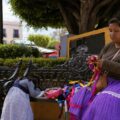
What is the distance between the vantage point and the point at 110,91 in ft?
11.0

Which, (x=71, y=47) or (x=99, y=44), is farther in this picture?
(x=71, y=47)

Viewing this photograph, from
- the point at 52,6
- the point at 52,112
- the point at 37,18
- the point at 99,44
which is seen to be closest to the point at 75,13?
the point at 52,6

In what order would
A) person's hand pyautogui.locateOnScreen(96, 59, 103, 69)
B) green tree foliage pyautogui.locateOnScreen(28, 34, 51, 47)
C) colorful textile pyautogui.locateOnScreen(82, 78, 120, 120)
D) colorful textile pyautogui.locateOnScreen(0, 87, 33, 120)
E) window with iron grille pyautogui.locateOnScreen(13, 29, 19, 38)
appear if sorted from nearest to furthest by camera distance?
colorful textile pyautogui.locateOnScreen(82, 78, 120, 120) → person's hand pyautogui.locateOnScreen(96, 59, 103, 69) → colorful textile pyautogui.locateOnScreen(0, 87, 33, 120) → green tree foliage pyautogui.locateOnScreen(28, 34, 51, 47) → window with iron grille pyautogui.locateOnScreen(13, 29, 19, 38)

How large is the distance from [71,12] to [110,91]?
450 inches

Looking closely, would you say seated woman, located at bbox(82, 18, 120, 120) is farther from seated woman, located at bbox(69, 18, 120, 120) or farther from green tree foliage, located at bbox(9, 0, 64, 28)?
green tree foliage, located at bbox(9, 0, 64, 28)

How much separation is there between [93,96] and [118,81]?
328mm

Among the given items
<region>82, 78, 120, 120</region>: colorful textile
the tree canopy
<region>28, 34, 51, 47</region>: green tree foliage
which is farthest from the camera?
<region>28, 34, 51, 47</region>: green tree foliage

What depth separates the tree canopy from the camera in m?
13.5

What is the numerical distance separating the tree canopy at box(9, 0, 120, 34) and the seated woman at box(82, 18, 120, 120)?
31.0 ft

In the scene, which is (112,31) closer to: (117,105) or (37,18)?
(117,105)

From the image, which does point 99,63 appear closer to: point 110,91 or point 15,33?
point 110,91

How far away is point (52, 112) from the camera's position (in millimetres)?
5051

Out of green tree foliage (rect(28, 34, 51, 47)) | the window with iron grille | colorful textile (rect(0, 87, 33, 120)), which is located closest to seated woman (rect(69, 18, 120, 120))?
colorful textile (rect(0, 87, 33, 120))

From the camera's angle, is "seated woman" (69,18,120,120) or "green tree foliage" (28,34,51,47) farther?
"green tree foliage" (28,34,51,47)
